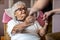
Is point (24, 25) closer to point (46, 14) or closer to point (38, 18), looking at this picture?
point (38, 18)

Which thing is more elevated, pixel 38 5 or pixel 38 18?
pixel 38 5

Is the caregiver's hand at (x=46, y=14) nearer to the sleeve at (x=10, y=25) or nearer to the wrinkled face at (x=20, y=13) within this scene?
the wrinkled face at (x=20, y=13)

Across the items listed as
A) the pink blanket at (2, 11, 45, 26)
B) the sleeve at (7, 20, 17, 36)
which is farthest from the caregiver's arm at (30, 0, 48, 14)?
the sleeve at (7, 20, 17, 36)

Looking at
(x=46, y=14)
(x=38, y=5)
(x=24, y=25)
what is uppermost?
(x=38, y=5)

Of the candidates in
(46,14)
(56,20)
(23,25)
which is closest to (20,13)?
(23,25)

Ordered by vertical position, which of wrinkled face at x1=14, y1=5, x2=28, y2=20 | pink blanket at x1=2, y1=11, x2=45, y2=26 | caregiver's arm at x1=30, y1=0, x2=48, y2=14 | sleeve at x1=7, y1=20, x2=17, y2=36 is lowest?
sleeve at x1=7, y1=20, x2=17, y2=36

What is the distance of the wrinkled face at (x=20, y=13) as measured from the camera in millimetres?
2467

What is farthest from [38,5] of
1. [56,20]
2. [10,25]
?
[10,25]

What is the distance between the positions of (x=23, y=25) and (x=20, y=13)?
0.17 meters

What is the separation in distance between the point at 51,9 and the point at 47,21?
0.17m

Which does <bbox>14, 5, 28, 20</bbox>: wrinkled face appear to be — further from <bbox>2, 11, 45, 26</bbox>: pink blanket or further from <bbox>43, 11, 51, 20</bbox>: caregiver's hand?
<bbox>43, 11, 51, 20</bbox>: caregiver's hand

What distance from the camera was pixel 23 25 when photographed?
Answer: 2.49 meters

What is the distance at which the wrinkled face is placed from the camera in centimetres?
247

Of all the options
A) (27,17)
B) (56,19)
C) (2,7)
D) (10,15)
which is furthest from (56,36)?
(2,7)
